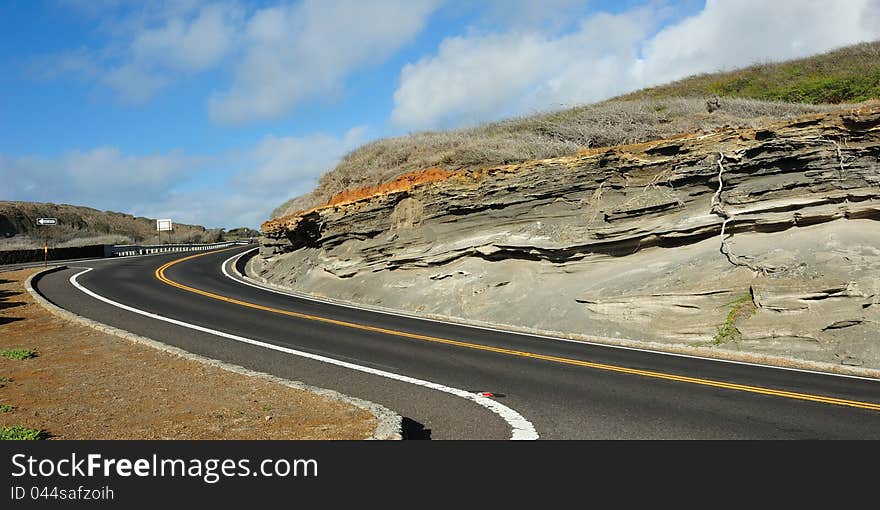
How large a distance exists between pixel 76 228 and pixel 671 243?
11335 cm

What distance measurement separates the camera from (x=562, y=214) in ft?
66.7

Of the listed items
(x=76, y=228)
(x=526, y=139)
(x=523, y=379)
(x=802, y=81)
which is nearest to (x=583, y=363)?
(x=523, y=379)

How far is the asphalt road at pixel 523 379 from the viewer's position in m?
7.16

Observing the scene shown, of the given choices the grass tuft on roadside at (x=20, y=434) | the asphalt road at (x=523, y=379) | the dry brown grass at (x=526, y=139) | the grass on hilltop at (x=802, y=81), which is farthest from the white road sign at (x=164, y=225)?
the grass tuft on roadside at (x=20, y=434)

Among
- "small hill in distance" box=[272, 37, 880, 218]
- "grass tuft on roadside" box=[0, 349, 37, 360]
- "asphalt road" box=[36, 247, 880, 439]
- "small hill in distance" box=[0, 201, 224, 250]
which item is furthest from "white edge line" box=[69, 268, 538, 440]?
"small hill in distance" box=[0, 201, 224, 250]

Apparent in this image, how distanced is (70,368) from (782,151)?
17851 mm

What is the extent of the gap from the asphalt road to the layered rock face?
8.87 ft

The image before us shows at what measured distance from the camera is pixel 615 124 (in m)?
30.7

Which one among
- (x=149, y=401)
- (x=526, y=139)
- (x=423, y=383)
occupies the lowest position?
(x=423, y=383)

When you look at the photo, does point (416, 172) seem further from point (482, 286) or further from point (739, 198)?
point (739, 198)

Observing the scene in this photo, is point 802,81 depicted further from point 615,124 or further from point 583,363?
point 583,363

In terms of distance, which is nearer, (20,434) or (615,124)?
(20,434)

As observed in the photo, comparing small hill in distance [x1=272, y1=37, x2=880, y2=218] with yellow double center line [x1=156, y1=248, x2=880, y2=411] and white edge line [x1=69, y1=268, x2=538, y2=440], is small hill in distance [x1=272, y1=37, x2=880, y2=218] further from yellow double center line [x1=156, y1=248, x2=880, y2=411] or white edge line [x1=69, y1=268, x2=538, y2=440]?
white edge line [x1=69, y1=268, x2=538, y2=440]

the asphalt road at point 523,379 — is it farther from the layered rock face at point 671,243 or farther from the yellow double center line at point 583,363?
the layered rock face at point 671,243
